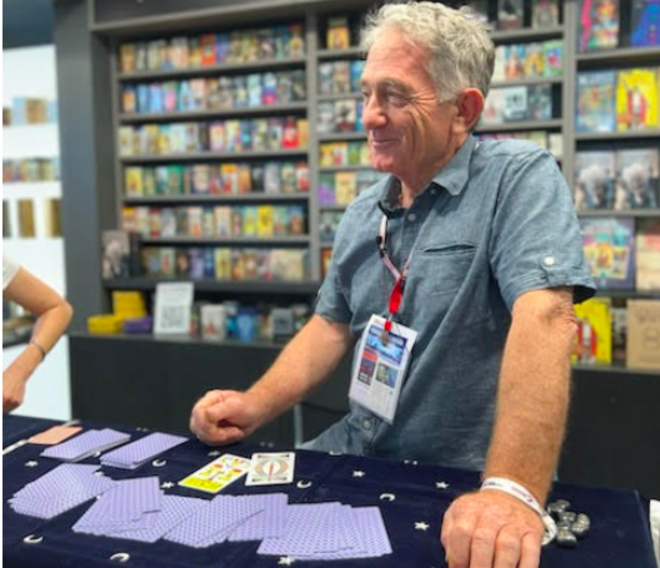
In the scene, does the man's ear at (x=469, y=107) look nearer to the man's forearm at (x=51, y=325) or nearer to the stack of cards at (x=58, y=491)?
the stack of cards at (x=58, y=491)

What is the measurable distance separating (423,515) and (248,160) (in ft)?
12.1

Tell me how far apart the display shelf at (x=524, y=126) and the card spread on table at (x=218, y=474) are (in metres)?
2.73

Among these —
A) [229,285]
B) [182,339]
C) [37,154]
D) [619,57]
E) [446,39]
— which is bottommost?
[182,339]

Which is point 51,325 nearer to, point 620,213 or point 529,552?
point 529,552

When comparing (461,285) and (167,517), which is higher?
(461,285)

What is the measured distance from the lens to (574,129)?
3549 millimetres

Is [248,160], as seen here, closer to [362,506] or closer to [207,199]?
[207,199]

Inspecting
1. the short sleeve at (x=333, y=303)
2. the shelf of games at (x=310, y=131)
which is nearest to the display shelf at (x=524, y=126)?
the shelf of games at (x=310, y=131)

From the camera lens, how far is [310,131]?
411 cm

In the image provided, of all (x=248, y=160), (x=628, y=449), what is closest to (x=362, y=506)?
(x=628, y=449)

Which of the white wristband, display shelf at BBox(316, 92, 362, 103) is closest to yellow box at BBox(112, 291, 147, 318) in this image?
display shelf at BBox(316, 92, 362, 103)

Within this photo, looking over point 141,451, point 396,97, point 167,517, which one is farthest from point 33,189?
point 167,517

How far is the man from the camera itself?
1.30m

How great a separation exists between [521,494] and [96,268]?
13.3ft
